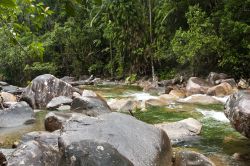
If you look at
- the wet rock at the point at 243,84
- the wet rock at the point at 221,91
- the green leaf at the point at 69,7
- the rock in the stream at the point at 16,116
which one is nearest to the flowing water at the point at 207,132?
the rock in the stream at the point at 16,116

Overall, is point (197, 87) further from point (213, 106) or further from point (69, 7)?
point (69, 7)

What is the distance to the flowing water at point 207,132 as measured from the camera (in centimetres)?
610

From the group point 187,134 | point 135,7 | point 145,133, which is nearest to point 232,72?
point 135,7

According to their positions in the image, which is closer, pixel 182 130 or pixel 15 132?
pixel 182 130

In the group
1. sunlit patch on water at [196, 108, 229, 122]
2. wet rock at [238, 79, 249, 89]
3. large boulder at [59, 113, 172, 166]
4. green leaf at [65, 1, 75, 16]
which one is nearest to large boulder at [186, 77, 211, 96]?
wet rock at [238, 79, 249, 89]

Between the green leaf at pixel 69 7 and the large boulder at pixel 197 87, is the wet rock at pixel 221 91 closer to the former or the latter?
the large boulder at pixel 197 87

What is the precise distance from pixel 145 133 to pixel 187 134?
2.65 meters

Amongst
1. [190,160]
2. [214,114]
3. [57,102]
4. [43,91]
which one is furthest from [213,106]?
[190,160]

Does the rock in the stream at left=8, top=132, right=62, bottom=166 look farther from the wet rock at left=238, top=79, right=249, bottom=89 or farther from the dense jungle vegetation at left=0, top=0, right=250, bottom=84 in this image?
the wet rock at left=238, top=79, right=249, bottom=89

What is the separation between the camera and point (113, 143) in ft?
14.0

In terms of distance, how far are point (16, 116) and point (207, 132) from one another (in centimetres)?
462

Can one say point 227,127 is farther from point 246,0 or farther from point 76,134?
point 246,0

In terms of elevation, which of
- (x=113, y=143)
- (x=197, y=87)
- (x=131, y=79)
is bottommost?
(x=131, y=79)

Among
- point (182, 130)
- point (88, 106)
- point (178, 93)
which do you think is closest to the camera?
point (182, 130)
